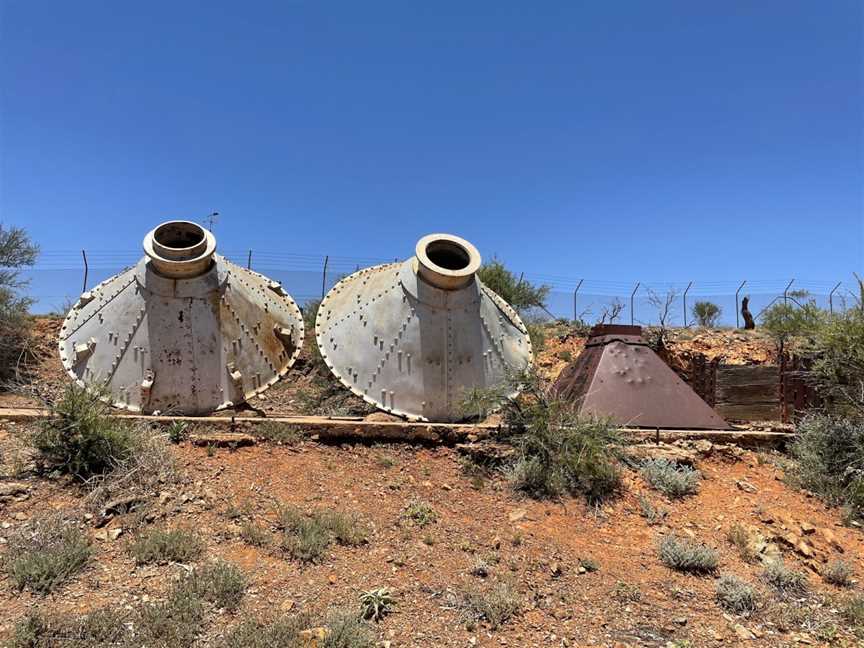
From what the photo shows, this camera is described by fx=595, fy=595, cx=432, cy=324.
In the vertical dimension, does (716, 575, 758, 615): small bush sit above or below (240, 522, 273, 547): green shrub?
below

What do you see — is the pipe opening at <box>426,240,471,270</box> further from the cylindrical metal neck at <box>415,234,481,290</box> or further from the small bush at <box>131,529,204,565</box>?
the small bush at <box>131,529,204,565</box>

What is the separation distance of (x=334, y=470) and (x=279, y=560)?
162 centimetres

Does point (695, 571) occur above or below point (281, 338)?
below

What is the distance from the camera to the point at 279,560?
163 inches

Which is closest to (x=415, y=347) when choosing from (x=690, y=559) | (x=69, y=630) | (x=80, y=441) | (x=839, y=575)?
(x=80, y=441)

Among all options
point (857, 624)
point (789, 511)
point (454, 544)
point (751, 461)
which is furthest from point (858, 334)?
point (454, 544)

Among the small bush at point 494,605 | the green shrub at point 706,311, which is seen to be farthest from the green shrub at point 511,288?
the small bush at point 494,605

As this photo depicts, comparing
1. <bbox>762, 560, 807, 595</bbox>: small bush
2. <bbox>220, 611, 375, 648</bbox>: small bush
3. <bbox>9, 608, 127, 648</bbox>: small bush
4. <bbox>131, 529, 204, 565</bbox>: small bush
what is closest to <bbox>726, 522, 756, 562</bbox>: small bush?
<bbox>762, 560, 807, 595</bbox>: small bush

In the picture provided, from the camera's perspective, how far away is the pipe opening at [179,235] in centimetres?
738

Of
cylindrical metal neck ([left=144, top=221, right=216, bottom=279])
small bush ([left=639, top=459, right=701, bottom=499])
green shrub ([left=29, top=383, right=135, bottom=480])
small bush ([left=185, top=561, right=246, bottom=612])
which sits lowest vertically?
small bush ([left=185, top=561, right=246, bottom=612])

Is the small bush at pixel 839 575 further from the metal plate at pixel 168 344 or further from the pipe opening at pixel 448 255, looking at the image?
the metal plate at pixel 168 344

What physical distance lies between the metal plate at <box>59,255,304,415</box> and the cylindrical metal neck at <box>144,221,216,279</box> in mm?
134

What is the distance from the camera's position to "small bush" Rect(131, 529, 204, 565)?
3.96 meters

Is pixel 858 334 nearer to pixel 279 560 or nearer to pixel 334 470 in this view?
pixel 334 470
